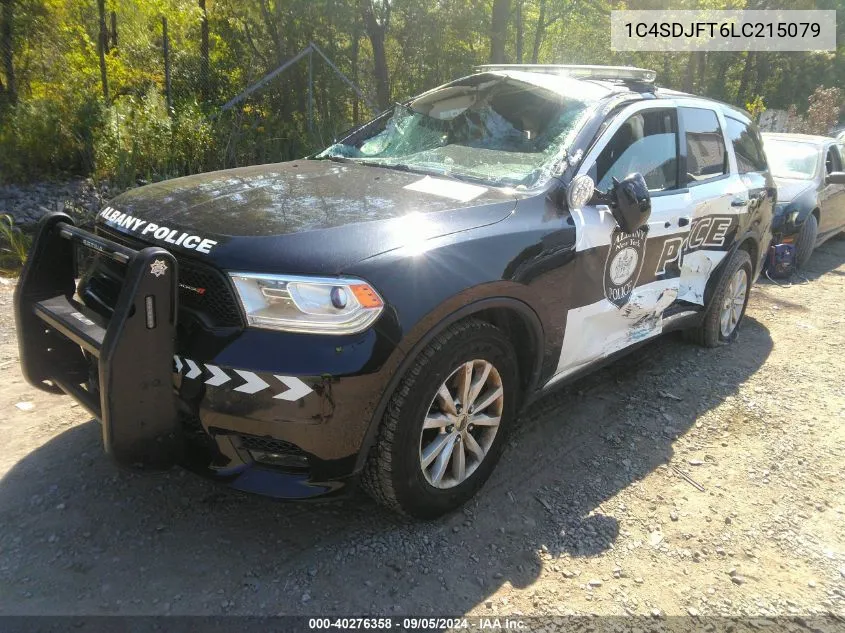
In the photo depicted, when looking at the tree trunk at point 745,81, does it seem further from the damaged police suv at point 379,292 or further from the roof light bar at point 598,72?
the damaged police suv at point 379,292

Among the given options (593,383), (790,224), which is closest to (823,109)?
(790,224)

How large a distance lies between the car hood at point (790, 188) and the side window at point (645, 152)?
4612mm

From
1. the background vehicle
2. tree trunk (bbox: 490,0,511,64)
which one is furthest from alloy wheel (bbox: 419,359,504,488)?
tree trunk (bbox: 490,0,511,64)

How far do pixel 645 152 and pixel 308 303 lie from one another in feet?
7.80

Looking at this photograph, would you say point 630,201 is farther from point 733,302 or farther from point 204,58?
point 204,58

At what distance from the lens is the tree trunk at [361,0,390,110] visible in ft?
39.6

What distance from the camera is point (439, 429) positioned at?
8.71 ft

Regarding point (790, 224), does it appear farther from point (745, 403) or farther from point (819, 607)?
point (819, 607)

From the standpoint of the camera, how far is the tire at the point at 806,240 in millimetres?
7770

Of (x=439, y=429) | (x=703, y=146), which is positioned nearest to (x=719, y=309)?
(x=703, y=146)

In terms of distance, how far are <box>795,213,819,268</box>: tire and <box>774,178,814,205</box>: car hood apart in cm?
33

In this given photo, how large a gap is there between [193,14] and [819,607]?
1370cm

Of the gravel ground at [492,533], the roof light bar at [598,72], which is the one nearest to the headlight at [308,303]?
the gravel ground at [492,533]

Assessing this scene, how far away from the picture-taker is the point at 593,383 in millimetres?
4320
